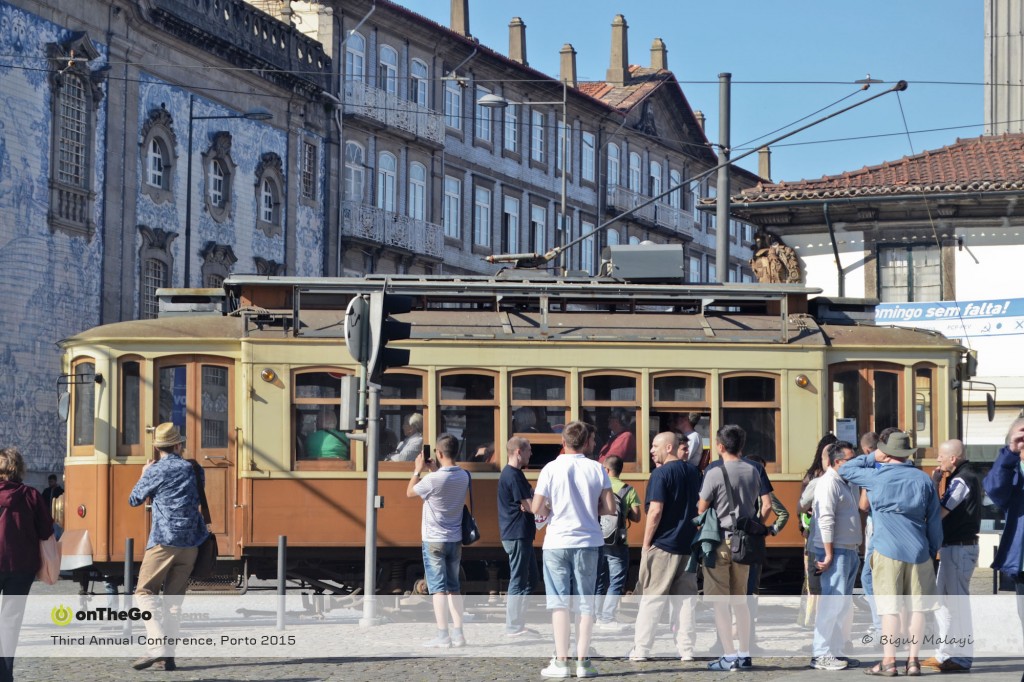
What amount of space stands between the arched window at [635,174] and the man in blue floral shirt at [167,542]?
161 feet

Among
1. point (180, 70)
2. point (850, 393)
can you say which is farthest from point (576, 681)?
point (180, 70)

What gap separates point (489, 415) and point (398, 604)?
199 cm

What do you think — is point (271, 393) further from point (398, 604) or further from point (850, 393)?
point (850, 393)

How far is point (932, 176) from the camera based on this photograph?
32000 millimetres

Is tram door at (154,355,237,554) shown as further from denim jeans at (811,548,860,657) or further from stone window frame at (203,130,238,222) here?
stone window frame at (203,130,238,222)

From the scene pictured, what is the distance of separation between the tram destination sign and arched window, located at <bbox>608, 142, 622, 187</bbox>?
28.5 m

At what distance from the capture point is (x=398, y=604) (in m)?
17.2

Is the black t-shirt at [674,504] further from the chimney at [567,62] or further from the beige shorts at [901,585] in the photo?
the chimney at [567,62]

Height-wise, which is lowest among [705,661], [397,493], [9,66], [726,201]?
[705,661]

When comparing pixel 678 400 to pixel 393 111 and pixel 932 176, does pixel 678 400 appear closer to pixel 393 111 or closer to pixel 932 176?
pixel 932 176

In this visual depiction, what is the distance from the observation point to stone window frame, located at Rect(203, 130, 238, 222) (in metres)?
38.7

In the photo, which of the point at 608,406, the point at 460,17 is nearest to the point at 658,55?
the point at 460,17

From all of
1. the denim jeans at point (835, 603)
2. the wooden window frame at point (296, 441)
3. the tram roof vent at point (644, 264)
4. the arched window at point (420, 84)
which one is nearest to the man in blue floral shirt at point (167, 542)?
the wooden window frame at point (296, 441)

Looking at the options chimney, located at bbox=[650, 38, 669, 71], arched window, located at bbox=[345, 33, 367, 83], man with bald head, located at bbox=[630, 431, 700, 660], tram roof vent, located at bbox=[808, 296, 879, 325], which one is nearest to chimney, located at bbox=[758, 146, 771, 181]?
chimney, located at bbox=[650, 38, 669, 71]
